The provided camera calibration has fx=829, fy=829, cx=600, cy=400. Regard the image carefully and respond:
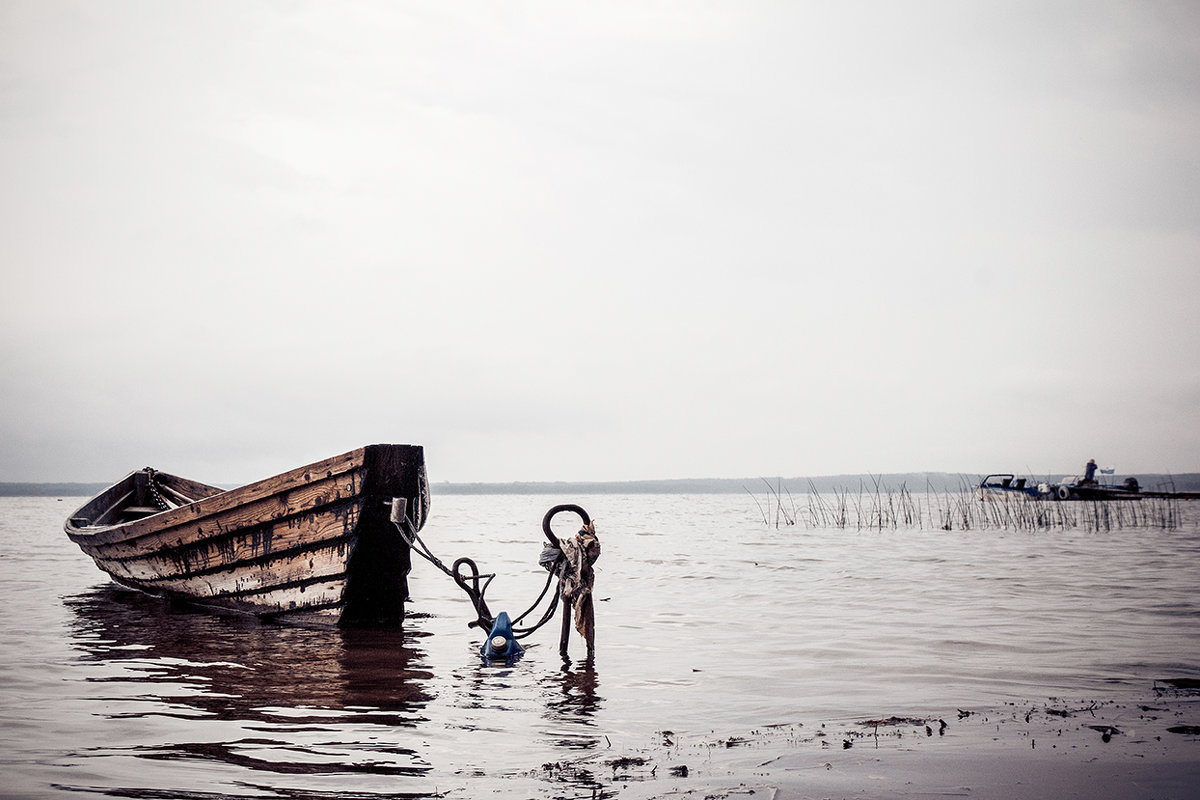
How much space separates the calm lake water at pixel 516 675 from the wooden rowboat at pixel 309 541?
1.07ft

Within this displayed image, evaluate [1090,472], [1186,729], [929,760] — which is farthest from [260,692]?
[1090,472]

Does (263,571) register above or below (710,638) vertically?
above

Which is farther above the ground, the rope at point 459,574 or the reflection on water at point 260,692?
the rope at point 459,574

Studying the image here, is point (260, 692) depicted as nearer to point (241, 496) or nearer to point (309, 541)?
point (309, 541)

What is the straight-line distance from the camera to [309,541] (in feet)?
26.7

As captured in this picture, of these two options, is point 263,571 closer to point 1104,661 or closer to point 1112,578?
point 1104,661

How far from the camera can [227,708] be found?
5480 mm

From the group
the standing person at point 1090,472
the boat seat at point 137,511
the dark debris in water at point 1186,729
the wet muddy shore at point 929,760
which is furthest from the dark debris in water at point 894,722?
the standing person at point 1090,472

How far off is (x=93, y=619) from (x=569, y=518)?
30.9 metres

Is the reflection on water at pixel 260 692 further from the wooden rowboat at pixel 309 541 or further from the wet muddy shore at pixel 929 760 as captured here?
the wet muddy shore at pixel 929 760

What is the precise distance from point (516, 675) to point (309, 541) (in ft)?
8.84

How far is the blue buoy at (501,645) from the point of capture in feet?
23.6

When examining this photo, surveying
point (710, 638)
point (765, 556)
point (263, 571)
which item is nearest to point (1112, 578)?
point (765, 556)

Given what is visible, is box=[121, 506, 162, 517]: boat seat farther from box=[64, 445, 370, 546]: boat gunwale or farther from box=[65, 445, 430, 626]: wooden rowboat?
box=[65, 445, 430, 626]: wooden rowboat
